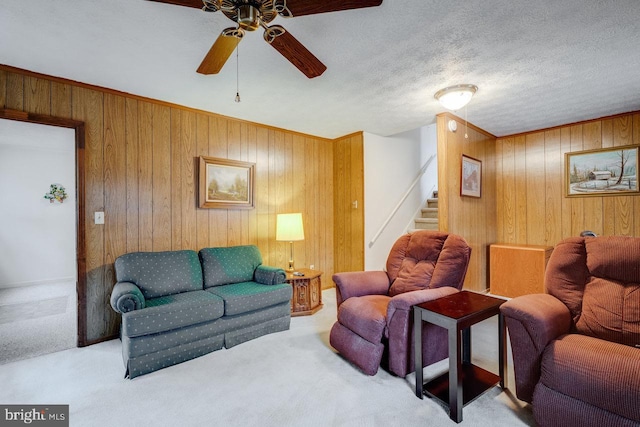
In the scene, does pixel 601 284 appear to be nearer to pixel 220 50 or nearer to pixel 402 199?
pixel 220 50

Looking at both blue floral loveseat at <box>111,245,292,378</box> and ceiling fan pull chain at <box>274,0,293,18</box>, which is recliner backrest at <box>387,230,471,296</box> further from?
ceiling fan pull chain at <box>274,0,293,18</box>

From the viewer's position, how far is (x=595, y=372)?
130 cm

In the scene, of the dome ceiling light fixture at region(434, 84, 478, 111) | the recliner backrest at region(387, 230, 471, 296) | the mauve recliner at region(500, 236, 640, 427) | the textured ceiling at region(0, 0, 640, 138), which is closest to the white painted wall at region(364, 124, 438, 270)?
the textured ceiling at region(0, 0, 640, 138)

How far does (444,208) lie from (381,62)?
6.24 feet

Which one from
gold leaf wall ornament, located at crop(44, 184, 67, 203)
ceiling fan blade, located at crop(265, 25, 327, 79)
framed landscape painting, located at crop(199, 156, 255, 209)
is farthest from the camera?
gold leaf wall ornament, located at crop(44, 184, 67, 203)

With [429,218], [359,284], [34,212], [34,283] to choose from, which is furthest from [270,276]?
[34,212]

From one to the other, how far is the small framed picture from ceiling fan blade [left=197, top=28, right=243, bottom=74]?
3.07 metres

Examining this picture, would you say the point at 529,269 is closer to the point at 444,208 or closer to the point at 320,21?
the point at 444,208

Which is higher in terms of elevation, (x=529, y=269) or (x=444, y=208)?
(x=444, y=208)

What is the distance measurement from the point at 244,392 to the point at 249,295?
A: 0.87 metres

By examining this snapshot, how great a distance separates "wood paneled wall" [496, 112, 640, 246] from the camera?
138 inches

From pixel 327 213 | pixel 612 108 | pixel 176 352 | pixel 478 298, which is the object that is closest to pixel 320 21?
pixel 478 298

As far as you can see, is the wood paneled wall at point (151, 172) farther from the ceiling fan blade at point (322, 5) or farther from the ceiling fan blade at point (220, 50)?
the ceiling fan blade at point (322, 5)

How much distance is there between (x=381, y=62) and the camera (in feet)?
7.27
